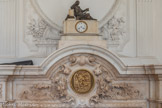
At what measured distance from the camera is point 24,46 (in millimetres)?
4938

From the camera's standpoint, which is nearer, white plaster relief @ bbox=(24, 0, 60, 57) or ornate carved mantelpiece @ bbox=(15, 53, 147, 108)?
ornate carved mantelpiece @ bbox=(15, 53, 147, 108)

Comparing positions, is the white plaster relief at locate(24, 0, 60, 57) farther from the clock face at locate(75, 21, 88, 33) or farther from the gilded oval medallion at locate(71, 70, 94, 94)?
the gilded oval medallion at locate(71, 70, 94, 94)

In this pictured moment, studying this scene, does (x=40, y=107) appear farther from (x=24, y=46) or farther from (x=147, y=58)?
(x=147, y=58)

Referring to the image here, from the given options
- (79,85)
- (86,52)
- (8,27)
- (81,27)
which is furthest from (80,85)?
(8,27)

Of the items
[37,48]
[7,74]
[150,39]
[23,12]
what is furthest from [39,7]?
[150,39]

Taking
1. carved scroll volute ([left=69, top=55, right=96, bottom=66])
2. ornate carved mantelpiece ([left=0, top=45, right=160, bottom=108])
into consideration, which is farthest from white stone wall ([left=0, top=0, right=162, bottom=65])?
carved scroll volute ([left=69, top=55, right=96, bottom=66])

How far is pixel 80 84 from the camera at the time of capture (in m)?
4.17

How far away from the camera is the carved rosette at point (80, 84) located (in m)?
4.17

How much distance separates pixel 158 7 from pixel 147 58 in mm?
906

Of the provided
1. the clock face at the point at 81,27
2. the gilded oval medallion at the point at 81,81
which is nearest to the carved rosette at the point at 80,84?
the gilded oval medallion at the point at 81,81

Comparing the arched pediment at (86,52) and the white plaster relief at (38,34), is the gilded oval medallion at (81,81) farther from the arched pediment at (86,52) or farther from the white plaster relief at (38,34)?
the white plaster relief at (38,34)

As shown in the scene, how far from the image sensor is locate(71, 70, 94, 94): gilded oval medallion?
417 centimetres

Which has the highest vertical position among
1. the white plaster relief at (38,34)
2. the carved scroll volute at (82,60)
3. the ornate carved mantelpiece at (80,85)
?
the white plaster relief at (38,34)

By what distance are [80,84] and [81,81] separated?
46 millimetres
